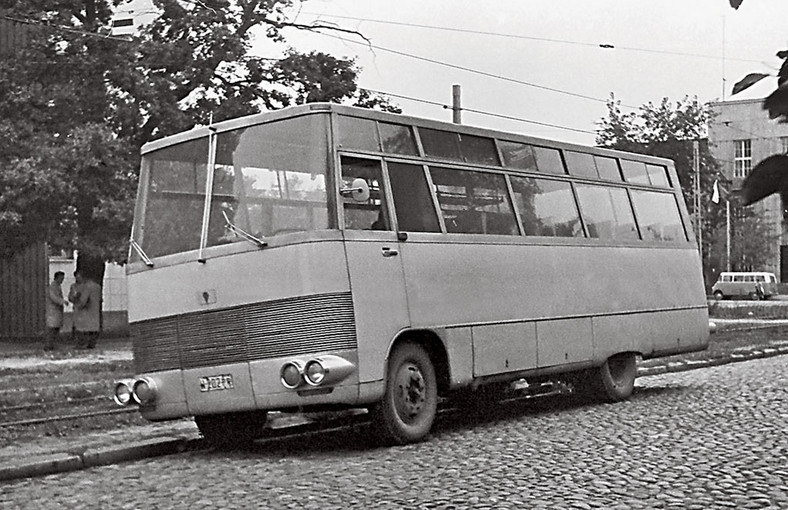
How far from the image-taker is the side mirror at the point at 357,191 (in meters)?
10.5

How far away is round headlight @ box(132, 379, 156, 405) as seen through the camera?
11.0m

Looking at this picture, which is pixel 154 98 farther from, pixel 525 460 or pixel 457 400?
pixel 525 460

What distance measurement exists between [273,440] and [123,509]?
169 inches

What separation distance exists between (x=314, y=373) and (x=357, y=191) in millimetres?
1555

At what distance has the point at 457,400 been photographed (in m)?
14.5

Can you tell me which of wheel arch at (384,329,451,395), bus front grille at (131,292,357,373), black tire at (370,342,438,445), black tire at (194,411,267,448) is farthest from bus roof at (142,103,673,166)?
black tire at (194,411,267,448)

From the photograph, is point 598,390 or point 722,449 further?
point 598,390

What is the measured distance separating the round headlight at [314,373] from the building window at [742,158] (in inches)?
321

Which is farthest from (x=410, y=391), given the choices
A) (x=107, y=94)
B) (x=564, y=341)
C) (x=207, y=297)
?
(x=107, y=94)

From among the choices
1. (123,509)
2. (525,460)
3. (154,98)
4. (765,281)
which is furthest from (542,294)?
(765,281)

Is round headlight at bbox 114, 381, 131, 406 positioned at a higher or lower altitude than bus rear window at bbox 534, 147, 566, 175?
lower

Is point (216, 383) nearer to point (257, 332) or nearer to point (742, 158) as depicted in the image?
point (257, 332)

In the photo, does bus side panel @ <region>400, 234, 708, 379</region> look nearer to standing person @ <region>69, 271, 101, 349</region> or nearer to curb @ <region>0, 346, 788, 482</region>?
curb @ <region>0, 346, 788, 482</region>

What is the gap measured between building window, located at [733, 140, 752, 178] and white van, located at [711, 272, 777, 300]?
225 ft
